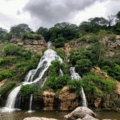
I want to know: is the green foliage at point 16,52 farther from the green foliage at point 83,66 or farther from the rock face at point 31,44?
the green foliage at point 83,66

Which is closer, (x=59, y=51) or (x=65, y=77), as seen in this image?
(x=65, y=77)

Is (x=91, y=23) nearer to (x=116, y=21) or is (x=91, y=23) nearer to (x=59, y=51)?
(x=116, y=21)

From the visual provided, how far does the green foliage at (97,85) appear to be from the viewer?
91.7ft

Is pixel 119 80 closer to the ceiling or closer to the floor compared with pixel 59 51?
closer to the floor

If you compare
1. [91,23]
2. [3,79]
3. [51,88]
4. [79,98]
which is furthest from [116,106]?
[91,23]

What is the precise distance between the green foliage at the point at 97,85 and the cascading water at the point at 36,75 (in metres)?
7.41

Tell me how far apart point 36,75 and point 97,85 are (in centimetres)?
1007

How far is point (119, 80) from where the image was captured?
34.8 metres

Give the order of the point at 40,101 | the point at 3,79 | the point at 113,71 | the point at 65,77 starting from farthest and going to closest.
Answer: the point at 113,71, the point at 3,79, the point at 65,77, the point at 40,101

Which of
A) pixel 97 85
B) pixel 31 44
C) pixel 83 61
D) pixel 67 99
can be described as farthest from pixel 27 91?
pixel 31 44

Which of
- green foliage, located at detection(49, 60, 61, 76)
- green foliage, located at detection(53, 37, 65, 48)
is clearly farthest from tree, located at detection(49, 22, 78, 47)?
green foliage, located at detection(49, 60, 61, 76)

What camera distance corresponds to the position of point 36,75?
3309 centimetres

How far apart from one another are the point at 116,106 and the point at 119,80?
769cm

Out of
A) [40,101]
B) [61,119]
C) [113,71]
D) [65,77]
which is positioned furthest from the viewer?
[113,71]
